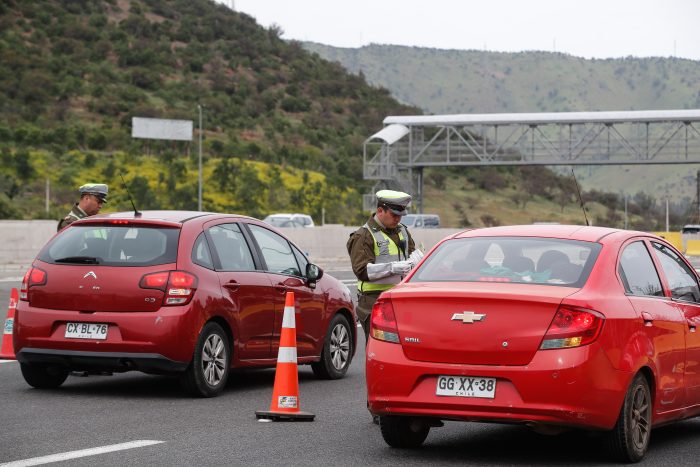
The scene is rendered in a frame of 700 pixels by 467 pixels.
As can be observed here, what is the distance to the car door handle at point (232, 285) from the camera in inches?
474

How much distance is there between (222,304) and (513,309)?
4.19 m

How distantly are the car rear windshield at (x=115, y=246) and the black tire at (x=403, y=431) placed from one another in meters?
3.34

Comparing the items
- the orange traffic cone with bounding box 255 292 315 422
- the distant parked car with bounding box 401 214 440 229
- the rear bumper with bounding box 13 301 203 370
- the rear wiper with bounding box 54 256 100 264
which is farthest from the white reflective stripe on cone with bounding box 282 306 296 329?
the distant parked car with bounding box 401 214 440 229

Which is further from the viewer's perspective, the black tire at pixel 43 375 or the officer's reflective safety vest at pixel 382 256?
the black tire at pixel 43 375

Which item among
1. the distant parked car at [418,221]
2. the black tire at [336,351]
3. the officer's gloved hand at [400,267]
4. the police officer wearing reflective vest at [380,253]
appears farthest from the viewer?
the distant parked car at [418,221]

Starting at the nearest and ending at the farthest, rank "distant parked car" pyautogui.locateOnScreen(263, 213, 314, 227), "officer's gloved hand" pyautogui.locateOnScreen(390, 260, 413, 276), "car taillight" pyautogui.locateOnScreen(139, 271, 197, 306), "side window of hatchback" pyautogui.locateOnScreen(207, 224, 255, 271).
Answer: "officer's gloved hand" pyautogui.locateOnScreen(390, 260, 413, 276) < "car taillight" pyautogui.locateOnScreen(139, 271, 197, 306) < "side window of hatchback" pyautogui.locateOnScreen(207, 224, 255, 271) < "distant parked car" pyautogui.locateOnScreen(263, 213, 314, 227)

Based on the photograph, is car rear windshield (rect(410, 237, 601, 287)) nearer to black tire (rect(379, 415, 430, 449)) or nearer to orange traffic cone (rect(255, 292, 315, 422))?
black tire (rect(379, 415, 430, 449))

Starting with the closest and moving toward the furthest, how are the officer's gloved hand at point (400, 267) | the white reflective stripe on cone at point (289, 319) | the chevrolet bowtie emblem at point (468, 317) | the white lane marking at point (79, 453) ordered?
the white lane marking at point (79, 453) < the chevrolet bowtie emblem at point (468, 317) < the white reflective stripe on cone at point (289, 319) < the officer's gloved hand at point (400, 267)

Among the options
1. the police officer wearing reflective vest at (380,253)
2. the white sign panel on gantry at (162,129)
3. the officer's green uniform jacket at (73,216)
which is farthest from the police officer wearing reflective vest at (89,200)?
the white sign panel on gantry at (162,129)

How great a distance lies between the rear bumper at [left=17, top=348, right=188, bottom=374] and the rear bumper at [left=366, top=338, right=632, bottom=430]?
336 centimetres

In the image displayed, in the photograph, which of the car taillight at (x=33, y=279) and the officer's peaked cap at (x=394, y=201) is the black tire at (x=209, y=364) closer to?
the car taillight at (x=33, y=279)

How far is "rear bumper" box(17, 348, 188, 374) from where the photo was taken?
→ 37.3 ft

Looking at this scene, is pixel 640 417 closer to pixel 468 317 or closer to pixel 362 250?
pixel 468 317

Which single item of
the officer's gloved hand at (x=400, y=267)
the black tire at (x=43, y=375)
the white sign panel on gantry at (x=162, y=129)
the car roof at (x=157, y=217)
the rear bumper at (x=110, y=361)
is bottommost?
the black tire at (x=43, y=375)
